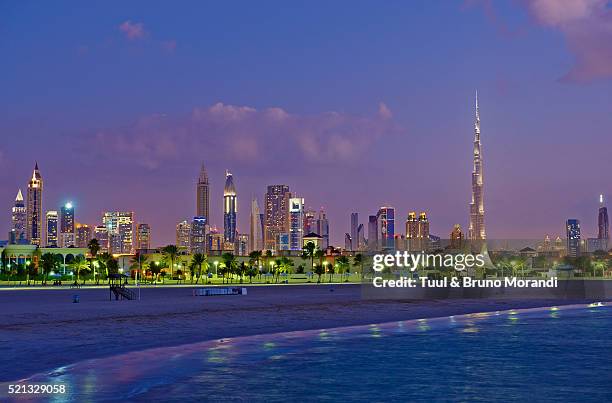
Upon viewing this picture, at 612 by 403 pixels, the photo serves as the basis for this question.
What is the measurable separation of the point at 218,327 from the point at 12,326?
13.7m

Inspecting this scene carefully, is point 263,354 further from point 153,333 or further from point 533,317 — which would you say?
point 533,317

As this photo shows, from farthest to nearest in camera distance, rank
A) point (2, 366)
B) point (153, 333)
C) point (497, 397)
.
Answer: point (153, 333)
point (2, 366)
point (497, 397)

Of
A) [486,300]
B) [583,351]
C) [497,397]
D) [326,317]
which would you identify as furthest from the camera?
[486,300]

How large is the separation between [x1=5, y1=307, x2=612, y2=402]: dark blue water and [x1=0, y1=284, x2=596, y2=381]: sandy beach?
8.73ft

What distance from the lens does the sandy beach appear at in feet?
131

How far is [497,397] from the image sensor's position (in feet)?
97.5

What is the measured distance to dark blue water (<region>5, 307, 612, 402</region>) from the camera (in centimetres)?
2998

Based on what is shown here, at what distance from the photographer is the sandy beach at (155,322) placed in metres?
40.1

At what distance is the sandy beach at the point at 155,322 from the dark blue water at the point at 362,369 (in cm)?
266

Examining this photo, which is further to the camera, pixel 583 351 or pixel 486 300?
pixel 486 300

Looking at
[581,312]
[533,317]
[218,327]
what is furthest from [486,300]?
[218,327]

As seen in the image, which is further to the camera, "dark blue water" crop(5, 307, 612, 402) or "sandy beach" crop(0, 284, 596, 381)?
"sandy beach" crop(0, 284, 596, 381)

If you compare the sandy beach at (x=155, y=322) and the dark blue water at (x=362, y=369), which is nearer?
the dark blue water at (x=362, y=369)

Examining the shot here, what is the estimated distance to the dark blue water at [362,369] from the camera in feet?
98.4
